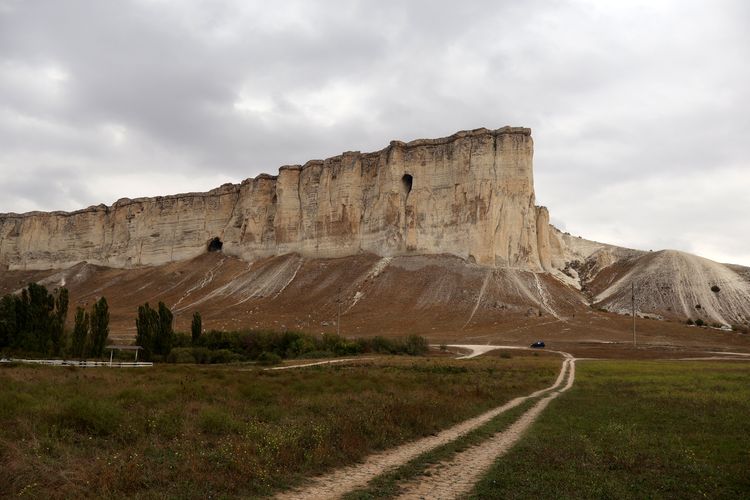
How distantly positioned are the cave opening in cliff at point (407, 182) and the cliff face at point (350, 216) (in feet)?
0.53

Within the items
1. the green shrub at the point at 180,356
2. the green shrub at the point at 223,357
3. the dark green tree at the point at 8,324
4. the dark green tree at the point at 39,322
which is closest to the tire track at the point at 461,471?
the green shrub at the point at 180,356

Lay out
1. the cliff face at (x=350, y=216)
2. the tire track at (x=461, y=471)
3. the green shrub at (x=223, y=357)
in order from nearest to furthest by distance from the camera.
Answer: the tire track at (x=461, y=471) < the green shrub at (x=223, y=357) < the cliff face at (x=350, y=216)

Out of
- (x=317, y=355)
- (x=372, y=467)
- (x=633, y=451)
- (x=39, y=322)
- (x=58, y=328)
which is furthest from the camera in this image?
(x=317, y=355)

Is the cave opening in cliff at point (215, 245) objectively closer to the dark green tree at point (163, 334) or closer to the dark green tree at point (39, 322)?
the dark green tree at point (163, 334)

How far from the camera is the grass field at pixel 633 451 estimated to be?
812cm

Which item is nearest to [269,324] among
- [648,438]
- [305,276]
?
[305,276]

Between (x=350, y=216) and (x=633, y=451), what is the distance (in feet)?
275

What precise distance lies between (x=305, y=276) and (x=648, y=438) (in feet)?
256

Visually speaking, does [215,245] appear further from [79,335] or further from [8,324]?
[79,335]

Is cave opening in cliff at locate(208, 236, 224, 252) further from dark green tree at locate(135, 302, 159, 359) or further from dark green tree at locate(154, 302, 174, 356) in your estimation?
dark green tree at locate(135, 302, 159, 359)

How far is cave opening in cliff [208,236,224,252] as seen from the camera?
109 meters

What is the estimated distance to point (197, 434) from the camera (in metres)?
11.3

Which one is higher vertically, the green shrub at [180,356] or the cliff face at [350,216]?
the cliff face at [350,216]

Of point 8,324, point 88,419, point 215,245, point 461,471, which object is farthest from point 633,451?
point 215,245
